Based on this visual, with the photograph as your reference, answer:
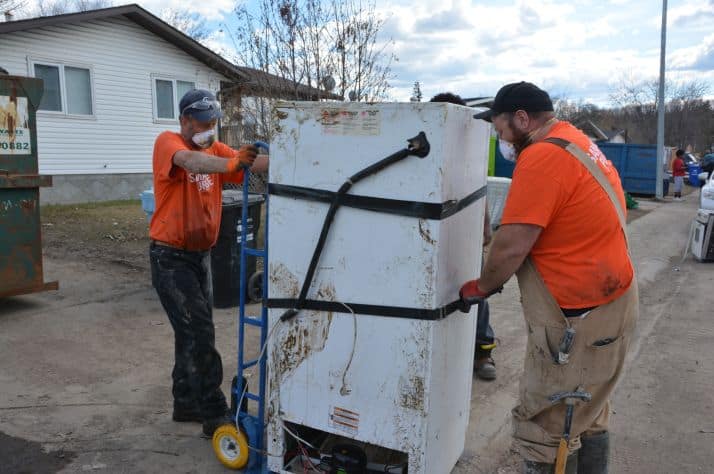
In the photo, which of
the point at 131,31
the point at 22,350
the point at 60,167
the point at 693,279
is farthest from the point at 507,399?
the point at 131,31

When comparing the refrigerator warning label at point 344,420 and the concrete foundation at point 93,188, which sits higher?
the concrete foundation at point 93,188

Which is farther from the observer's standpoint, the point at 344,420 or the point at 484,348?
the point at 484,348

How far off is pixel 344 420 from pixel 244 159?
1409 millimetres

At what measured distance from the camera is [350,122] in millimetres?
2521

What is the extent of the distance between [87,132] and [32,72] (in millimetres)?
1912

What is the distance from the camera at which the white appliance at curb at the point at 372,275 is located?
2.45m

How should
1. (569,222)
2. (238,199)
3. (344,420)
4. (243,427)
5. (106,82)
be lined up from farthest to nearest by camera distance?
(106,82), (238,199), (243,427), (344,420), (569,222)

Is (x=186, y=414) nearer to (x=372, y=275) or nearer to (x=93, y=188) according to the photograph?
(x=372, y=275)

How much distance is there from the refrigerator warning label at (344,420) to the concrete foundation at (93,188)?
12.1 metres

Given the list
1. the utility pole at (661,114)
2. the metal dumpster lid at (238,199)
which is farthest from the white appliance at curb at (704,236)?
the utility pole at (661,114)

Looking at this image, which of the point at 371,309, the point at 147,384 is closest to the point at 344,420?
the point at 371,309

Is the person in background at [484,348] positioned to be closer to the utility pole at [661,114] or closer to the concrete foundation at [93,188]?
the concrete foundation at [93,188]

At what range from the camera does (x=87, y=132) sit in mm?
15211

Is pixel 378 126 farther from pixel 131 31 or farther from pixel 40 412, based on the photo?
pixel 131 31
